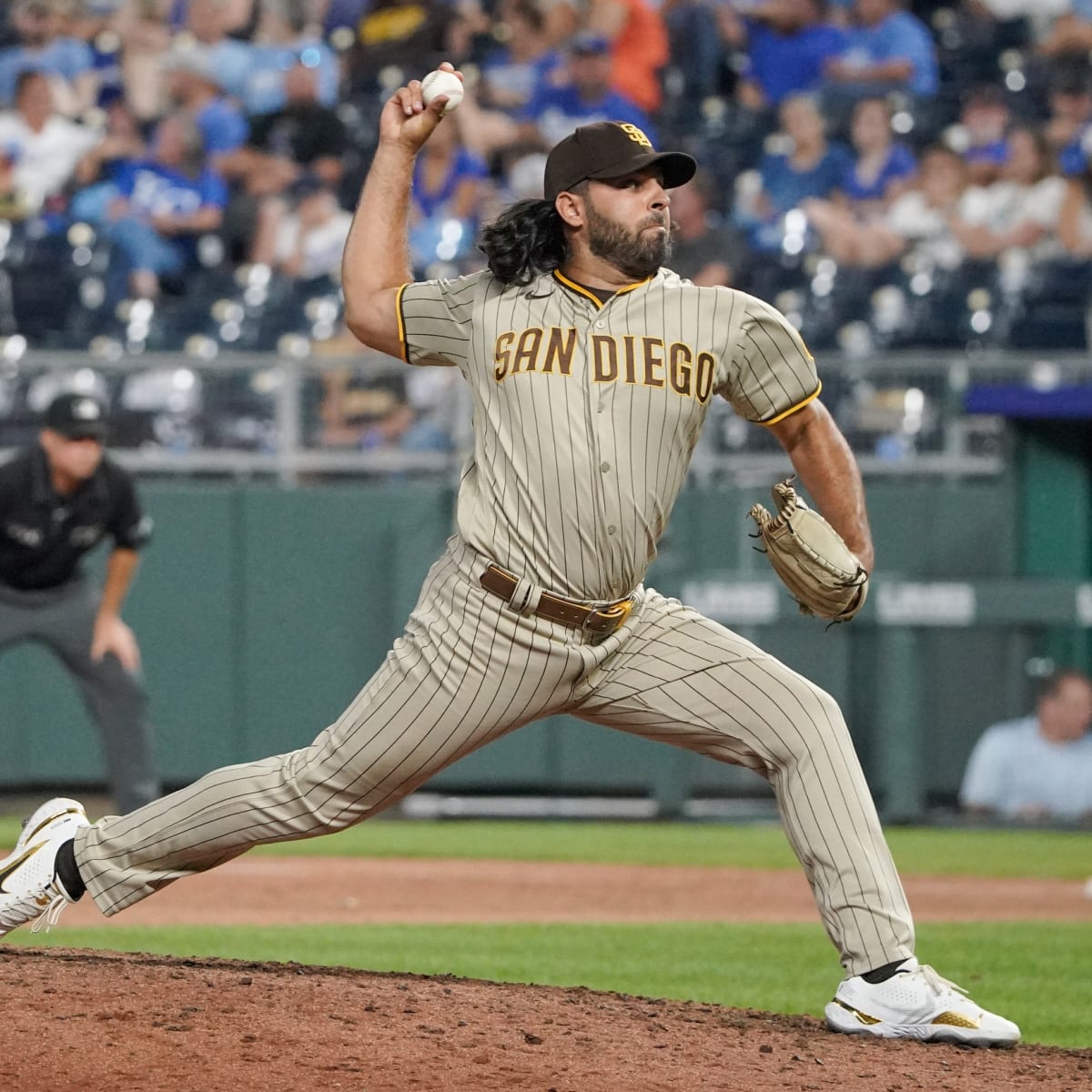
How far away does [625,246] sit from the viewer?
4039 mm

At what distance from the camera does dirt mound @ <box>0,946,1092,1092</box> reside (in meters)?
3.49

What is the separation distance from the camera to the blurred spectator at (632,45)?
520 inches

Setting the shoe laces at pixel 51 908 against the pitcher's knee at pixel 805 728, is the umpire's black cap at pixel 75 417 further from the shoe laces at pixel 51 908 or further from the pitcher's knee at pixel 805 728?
the pitcher's knee at pixel 805 728

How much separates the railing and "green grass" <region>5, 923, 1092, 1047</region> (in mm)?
3597

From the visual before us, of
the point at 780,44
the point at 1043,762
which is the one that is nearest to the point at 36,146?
the point at 780,44

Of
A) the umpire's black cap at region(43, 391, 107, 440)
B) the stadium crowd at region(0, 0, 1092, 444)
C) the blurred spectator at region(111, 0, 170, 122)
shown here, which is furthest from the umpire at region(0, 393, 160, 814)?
the blurred spectator at region(111, 0, 170, 122)

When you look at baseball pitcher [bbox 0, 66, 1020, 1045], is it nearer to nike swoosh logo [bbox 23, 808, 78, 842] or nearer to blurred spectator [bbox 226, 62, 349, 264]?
nike swoosh logo [bbox 23, 808, 78, 842]

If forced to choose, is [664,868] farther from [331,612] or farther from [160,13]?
[160,13]

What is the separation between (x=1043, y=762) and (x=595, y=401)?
22.2ft

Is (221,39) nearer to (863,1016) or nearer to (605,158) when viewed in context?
(605,158)

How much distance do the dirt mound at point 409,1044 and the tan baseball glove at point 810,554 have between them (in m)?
0.93

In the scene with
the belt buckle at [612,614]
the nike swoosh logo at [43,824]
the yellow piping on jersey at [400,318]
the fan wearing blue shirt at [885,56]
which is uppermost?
the fan wearing blue shirt at [885,56]

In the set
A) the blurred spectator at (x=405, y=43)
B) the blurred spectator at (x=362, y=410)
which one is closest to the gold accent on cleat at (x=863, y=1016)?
the blurred spectator at (x=362, y=410)

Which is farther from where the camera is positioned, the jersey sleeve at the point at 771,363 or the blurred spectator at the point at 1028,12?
the blurred spectator at the point at 1028,12
